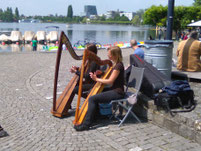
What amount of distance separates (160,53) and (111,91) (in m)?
1.86

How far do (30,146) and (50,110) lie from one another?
184cm

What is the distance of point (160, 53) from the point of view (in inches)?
239

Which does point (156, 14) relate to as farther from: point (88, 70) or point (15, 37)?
point (88, 70)

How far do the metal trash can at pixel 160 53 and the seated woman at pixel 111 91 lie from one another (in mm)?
1517

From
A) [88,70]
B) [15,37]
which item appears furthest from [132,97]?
[15,37]

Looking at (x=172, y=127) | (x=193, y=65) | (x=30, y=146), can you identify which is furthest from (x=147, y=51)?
(x=30, y=146)

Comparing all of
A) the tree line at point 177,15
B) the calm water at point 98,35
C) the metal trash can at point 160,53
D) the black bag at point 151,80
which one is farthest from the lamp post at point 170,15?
the tree line at point 177,15

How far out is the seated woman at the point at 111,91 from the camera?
470 cm

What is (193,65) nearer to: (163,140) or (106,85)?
(106,85)

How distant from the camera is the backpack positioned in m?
4.48

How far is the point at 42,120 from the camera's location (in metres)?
5.26

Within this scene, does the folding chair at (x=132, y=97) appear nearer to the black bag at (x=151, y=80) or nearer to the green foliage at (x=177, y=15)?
the black bag at (x=151, y=80)

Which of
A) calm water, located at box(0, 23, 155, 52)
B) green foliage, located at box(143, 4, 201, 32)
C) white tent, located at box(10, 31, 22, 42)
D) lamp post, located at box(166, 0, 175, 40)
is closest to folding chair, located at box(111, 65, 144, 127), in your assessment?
lamp post, located at box(166, 0, 175, 40)

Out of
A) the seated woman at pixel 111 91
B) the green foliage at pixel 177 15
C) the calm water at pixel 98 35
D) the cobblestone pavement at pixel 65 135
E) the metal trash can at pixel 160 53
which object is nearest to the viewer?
the cobblestone pavement at pixel 65 135
